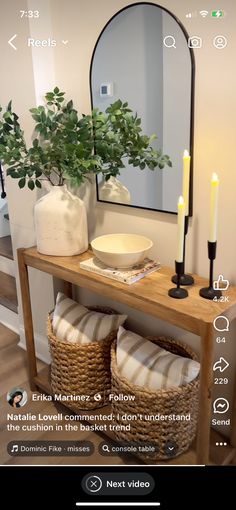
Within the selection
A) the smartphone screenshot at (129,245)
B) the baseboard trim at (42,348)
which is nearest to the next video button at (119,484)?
the smartphone screenshot at (129,245)

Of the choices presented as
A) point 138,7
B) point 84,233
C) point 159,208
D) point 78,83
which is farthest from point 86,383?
point 138,7

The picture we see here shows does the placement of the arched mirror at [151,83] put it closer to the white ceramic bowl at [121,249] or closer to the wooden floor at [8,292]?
the white ceramic bowl at [121,249]

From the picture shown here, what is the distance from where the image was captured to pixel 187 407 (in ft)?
2.85

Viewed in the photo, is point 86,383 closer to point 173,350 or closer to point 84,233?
point 173,350

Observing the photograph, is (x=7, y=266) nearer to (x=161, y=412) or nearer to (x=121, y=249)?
(x=121, y=249)

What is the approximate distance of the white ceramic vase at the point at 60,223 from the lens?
39.8 inches

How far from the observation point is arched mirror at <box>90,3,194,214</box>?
2.56 ft

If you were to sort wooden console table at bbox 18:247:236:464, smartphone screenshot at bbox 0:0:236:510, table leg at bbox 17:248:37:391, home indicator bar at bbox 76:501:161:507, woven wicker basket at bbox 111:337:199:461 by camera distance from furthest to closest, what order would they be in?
1. table leg at bbox 17:248:37:391
2. woven wicker basket at bbox 111:337:199:461
3. wooden console table at bbox 18:247:236:464
4. smartphone screenshot at bbox 0:0:236:510
5. home indicator bar at bbox 76:501:161:507

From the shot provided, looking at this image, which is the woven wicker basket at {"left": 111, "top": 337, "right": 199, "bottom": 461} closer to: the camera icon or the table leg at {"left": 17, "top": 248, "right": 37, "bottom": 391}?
the table leg at {"left": 17, "top": 248, "right": 37, "bottom": 391}

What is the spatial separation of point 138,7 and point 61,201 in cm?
49

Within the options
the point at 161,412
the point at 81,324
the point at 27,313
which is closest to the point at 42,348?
the point at 27,313

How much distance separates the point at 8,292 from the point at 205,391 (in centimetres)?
123

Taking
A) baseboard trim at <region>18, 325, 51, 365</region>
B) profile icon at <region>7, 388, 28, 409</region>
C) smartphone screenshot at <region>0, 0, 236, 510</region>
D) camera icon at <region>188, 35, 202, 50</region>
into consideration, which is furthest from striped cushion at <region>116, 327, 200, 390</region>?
camera icon at <region>188, 35, 202, 50</region>

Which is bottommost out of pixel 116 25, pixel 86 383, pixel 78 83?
pixel 86 383
